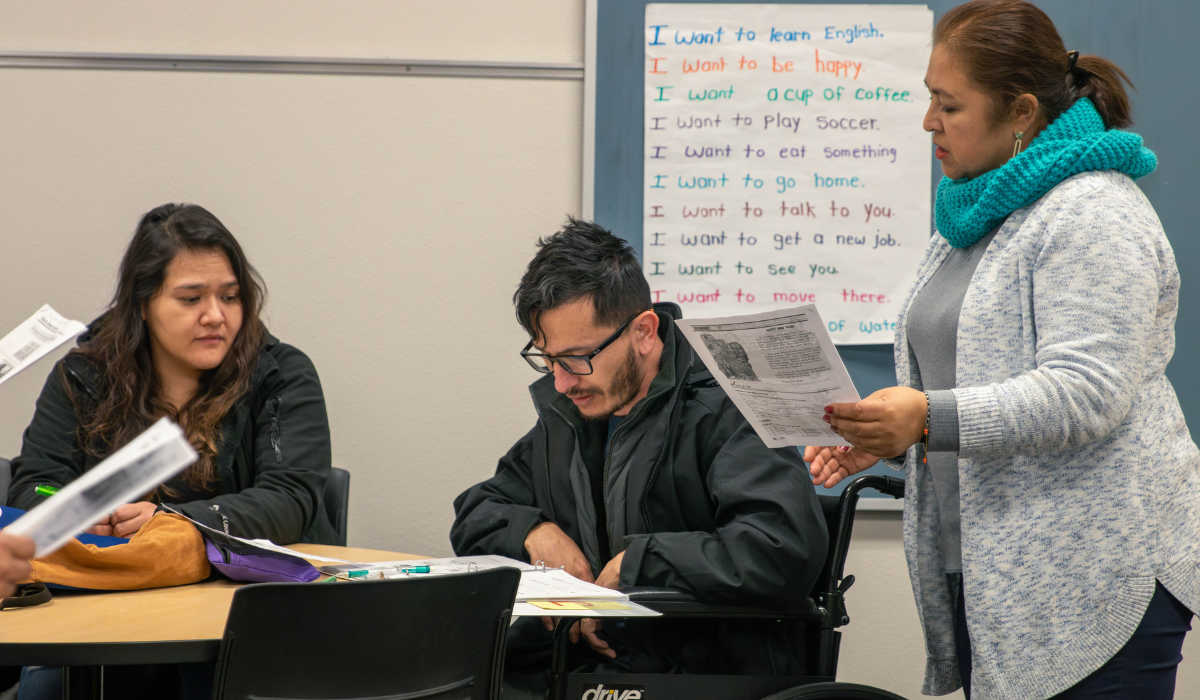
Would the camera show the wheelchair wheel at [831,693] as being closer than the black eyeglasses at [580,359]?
Yes

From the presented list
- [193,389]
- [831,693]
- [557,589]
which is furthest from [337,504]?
[831,693]

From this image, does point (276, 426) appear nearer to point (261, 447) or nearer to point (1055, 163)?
point (261, 447)

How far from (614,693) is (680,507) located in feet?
1.30

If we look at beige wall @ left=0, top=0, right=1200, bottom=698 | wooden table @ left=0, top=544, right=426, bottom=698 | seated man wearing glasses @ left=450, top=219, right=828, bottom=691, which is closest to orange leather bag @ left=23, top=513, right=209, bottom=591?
wooden table @ left=0, top=544, right=426, bottom=698

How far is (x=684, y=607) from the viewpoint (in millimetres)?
1479

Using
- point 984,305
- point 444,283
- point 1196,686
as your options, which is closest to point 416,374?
point 444,283

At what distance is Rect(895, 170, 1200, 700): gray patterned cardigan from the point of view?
121cm

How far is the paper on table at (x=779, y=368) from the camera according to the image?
1.18 metres

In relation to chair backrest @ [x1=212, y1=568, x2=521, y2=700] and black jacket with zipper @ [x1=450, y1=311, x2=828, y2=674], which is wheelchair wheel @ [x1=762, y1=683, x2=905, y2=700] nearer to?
black jacket with zipper @ [x1=450, y1=311, x2=828, y2=674]

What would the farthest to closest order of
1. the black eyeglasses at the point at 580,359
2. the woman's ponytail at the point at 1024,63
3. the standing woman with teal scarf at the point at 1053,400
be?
the black eyeglasses at the point at 580,359
the woman's ponytail at the point at 1024,63
the standing woman with teal scarf at the point at 1053,400

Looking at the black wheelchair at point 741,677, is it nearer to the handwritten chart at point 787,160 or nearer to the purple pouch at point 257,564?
the purple pouch at point 257,564

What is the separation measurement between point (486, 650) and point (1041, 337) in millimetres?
887

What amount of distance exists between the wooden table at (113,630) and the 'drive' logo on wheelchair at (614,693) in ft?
1.84

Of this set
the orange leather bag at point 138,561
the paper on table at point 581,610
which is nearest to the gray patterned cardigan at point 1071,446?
the paper on table at point 581,610
